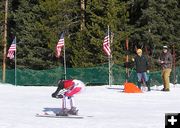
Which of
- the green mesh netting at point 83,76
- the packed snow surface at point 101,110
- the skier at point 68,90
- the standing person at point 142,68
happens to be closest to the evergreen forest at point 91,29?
Answer: the green mesh netting at point 83,76

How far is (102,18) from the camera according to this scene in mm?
47000

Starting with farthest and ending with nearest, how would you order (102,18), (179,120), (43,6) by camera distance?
(43,6) < (102,18) < (179,120)

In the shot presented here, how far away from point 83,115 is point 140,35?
36.7 m

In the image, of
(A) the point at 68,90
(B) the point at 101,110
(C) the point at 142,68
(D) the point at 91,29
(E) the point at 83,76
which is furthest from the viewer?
(D) the point at 91,29

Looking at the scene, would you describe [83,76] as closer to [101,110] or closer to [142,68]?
[142,68]

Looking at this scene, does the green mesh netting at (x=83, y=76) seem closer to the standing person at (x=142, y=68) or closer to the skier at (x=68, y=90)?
the standing person at (x=142, y=68)

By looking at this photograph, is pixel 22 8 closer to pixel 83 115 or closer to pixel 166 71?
pixel 166 71

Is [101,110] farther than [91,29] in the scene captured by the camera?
No

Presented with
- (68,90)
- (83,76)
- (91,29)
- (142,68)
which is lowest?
(68,90)

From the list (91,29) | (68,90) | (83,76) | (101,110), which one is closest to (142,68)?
(101,110)

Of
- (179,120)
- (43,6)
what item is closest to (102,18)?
(43,6)

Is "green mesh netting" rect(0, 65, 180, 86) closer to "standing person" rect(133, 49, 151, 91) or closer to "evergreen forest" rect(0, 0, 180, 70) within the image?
"standing person" rect(133, 49, 151, 91)

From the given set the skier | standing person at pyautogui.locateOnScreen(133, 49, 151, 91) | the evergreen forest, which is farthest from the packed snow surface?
the evergreen forest

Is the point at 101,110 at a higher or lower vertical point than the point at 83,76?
lower
